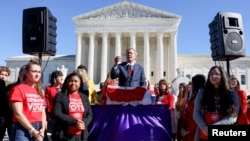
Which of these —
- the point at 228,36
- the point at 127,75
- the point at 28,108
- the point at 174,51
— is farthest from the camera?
the point at 174,51

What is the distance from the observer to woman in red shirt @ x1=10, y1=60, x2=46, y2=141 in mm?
4383

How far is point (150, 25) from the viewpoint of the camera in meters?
49.0

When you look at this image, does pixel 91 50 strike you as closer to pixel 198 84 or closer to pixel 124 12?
pixel 124 12

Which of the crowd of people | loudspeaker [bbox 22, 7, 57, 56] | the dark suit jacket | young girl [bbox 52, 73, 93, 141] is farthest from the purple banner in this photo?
loudspeaker [bbox 22, 7, 57, 56]

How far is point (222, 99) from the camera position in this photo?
4.68 meters

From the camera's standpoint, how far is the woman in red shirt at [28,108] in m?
4.38

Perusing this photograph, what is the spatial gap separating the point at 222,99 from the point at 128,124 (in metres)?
2.07

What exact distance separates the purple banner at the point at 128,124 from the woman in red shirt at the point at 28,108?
1.62m

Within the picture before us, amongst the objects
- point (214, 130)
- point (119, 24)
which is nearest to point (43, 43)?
point (214, 130)

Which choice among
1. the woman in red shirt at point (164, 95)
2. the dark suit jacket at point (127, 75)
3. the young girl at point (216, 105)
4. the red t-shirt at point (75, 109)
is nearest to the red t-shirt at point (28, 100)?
the red t-shirt at point (75, 109)

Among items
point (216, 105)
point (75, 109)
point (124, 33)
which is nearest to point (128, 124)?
point (75, 109)

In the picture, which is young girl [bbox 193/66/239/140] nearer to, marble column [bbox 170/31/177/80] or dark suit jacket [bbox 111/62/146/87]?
dark suit jacket [bbox 111/62/146/87]

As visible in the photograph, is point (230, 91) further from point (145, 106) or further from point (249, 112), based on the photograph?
point (249, 112)

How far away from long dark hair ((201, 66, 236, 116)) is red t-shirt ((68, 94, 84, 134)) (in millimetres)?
2102
